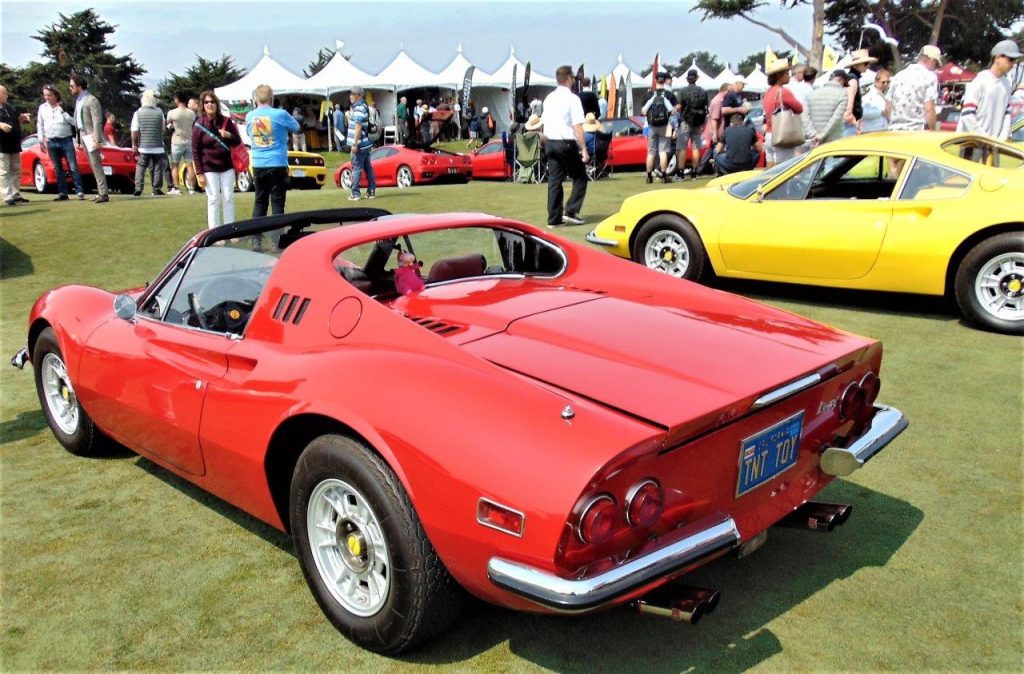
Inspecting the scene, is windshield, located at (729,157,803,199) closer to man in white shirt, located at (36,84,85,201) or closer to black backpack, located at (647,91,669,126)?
black backpack, located at (647,91,669,126)

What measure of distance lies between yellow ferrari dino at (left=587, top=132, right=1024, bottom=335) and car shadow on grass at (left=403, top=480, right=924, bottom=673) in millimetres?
3343

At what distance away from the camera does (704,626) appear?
2.70 m

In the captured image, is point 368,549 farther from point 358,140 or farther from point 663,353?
point 358,140

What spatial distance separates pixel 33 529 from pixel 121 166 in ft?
48.2

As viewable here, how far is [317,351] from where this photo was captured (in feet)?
9.39

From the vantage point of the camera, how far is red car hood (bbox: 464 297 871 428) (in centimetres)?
242

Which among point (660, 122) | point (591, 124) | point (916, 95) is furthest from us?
point (591, 124)

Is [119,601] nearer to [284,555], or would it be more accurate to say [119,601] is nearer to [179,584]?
[179,584]

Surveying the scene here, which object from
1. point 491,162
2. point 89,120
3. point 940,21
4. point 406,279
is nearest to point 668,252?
point 406,279

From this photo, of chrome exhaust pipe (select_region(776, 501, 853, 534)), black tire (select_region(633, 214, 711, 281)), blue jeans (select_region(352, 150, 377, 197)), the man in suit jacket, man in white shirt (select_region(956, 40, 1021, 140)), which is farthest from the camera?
blue jeans (select_region(352, 150, 377, 197))

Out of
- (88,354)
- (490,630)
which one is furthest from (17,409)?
(490,630)

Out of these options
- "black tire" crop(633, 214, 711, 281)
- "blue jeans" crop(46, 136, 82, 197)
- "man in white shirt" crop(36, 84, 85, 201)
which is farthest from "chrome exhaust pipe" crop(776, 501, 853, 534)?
"blue jeans" crop(46, 136, 82, 197)

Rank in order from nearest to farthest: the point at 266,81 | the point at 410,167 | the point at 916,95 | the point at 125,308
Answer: the point at 125,308, the point at 916,95, the point at 410,167, the point at 266,81

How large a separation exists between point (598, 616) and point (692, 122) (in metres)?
13.7
